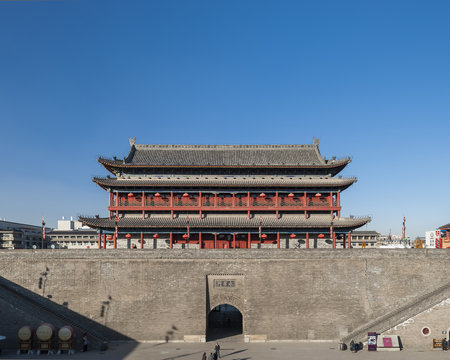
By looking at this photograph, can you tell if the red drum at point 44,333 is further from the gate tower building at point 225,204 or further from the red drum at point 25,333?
the gate tower building at point 225,204

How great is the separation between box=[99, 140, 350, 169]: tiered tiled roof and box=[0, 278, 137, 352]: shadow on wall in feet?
40.8

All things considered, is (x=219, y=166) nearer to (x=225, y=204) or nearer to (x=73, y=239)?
(x=225, y=204)

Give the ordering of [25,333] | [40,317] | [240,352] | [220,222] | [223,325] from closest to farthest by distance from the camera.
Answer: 1. [25,333]
2. [240,352]
3. [40,317]
4. [223,325]
5. [220,222]

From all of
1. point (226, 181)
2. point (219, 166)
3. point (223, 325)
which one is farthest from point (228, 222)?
point (223, 325)

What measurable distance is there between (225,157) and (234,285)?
13.6m

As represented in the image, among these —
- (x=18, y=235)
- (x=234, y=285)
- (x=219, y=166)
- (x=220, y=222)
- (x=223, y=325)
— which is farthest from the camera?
(x=18, y=235)

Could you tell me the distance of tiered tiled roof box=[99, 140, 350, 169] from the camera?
33000 mm

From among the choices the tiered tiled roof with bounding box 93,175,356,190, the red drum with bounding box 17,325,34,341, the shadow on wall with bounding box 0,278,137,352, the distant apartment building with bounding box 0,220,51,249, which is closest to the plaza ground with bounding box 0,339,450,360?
the shadow on wall with bounding box 0,278,137,352

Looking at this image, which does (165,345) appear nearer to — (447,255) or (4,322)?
(4,322)

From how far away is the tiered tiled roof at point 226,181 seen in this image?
32.2 meters

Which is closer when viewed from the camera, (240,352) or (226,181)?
(240,352)

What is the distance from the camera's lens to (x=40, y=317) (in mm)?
24094

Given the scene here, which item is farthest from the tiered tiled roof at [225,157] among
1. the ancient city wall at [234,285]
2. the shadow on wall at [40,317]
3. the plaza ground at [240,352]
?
the plaza ground at [240,352]

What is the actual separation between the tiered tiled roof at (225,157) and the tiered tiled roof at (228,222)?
485 centimetres
